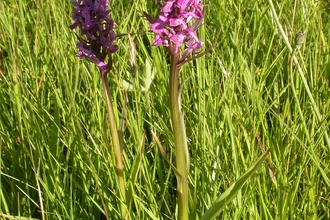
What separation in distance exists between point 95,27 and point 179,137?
262mm

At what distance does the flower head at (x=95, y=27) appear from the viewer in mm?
798

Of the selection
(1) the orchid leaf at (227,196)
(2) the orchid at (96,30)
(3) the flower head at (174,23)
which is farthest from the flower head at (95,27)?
(1) the orchid leaf at (227,196)

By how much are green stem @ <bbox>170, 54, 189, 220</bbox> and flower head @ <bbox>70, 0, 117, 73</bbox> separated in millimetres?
153

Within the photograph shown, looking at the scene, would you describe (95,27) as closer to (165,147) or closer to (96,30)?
(96,30)

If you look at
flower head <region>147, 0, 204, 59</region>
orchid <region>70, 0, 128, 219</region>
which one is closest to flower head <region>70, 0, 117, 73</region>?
orchid <region>70, 0, 128, 219</region>

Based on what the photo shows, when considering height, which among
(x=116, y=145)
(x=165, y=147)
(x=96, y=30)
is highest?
(x=96, y=30)

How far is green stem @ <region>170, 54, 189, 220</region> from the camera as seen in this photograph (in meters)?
0.72

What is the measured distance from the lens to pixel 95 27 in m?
0.81

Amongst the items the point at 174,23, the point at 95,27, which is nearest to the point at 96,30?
the point at 95,27

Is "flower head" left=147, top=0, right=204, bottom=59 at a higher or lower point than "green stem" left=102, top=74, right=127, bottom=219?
higher

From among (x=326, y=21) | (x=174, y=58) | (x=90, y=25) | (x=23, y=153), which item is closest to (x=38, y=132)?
(x=23, y=153)

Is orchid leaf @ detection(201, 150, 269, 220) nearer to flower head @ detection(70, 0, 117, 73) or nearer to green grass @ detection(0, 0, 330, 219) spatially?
green grass @ detection(0, 0, 330, 219)

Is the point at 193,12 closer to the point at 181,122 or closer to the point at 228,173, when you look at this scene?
the point at 181,122

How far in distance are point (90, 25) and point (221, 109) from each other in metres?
0.46
